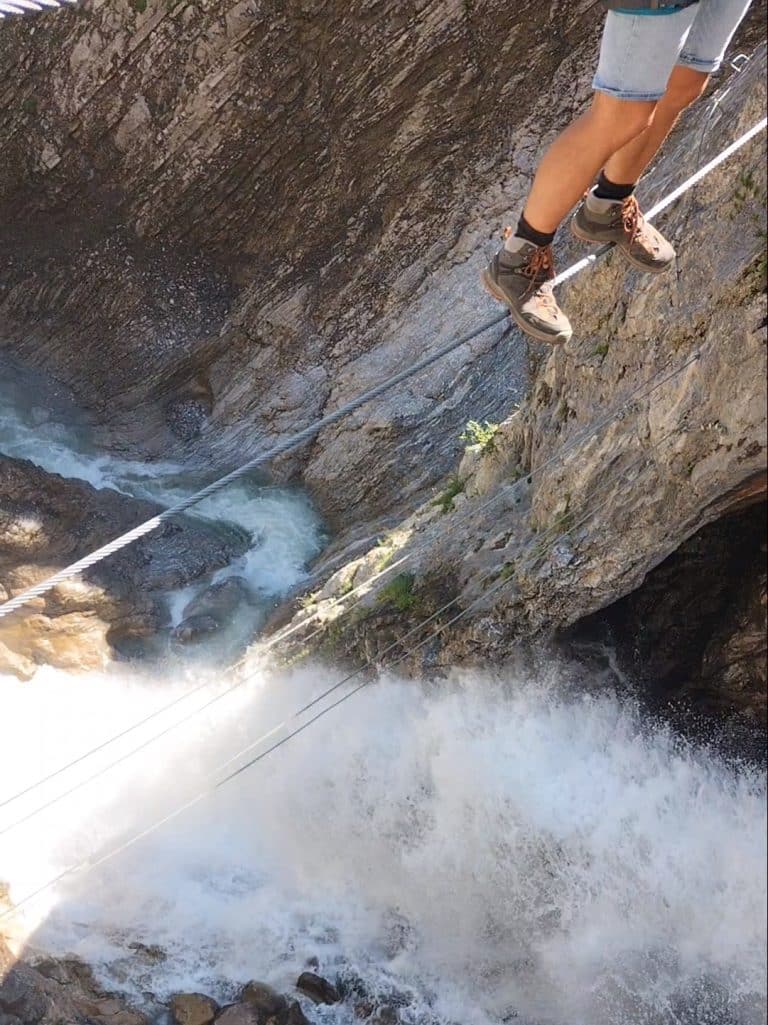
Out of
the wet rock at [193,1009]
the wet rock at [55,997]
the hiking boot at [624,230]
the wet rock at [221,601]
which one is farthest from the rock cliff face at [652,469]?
the wet rock at [221,601]

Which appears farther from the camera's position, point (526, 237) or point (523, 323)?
point (523, 323)

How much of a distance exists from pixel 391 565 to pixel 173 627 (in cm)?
351

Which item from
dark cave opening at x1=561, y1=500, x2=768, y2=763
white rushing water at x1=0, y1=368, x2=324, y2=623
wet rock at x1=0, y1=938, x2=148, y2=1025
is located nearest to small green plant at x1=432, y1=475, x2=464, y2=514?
dark cave opening at x1=561, y1=500, x2=768, y2=763

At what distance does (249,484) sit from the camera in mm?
11648

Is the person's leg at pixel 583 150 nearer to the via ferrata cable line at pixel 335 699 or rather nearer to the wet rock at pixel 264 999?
the via ferrata cable line at pixel 335 699

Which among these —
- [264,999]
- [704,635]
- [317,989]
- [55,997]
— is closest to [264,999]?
[264,999]

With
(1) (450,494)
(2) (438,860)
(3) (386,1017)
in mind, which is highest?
(1) (450,494)

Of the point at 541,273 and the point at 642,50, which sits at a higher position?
the point at 642,50

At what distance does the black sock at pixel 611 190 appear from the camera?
378 centimetres

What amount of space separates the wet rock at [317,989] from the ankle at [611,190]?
547 centimetres

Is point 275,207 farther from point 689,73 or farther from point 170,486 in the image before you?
point 689,73

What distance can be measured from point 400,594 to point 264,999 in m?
3.06

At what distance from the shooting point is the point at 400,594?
278 inches

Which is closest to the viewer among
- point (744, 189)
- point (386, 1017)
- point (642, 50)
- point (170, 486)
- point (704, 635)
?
point (642, 50)
